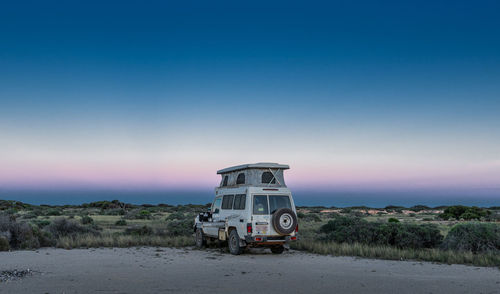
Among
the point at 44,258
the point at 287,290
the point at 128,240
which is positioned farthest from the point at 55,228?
the point at 287,290

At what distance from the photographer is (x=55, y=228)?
19859 millimetres

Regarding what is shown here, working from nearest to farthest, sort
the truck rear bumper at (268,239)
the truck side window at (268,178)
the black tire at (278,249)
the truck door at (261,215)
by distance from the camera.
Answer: the truck rear bumper at (268,239) < the truck door at (261,215) < the black tire at (278,249) < the truck side window at (268,178)

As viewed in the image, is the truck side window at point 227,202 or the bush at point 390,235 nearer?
the truck side window at point 227,202

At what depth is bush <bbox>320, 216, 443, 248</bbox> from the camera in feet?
53.9

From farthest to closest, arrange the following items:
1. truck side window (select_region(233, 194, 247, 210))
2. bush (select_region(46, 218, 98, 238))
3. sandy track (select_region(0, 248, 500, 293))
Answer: bush (select_region(46, 218, 98, 238)) < truck side window (select_region(233, 194, 247, 210)) < sandy track (select_region(0, 248, 500, 293))

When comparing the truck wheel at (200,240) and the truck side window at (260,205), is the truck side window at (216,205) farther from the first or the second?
the truck side window at (260,205)

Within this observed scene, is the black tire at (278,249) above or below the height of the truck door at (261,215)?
below

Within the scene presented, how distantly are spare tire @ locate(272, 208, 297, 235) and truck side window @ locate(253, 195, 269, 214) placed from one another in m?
0.41

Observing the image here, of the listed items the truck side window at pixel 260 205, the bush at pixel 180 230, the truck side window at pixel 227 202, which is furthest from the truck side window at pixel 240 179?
the bush at pixel 180 230

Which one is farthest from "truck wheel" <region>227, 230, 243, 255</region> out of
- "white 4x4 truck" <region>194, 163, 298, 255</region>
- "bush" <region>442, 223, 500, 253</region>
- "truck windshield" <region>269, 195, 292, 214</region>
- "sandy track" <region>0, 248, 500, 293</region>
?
"bush" <region>442, 223, 500, 253</region>

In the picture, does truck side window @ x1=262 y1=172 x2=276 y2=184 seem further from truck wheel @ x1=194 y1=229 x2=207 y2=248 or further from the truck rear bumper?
truck wheel @ x1=194 y1=229 x2=207 y2=248

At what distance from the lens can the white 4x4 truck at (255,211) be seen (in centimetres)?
1419

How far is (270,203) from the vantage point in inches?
578

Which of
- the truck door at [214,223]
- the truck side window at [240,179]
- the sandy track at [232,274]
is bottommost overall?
the sandy track at [232,274]
